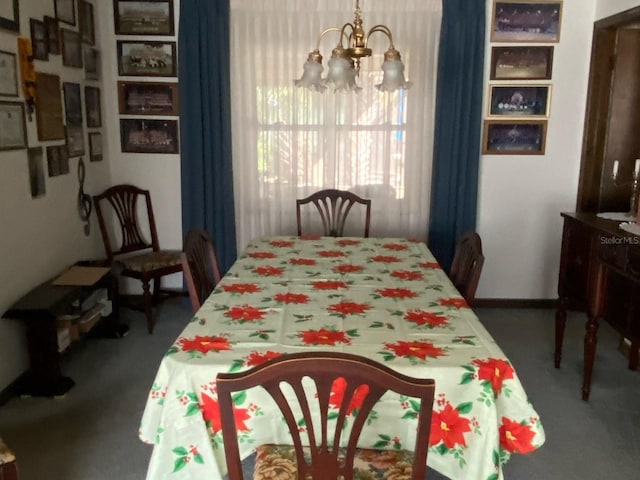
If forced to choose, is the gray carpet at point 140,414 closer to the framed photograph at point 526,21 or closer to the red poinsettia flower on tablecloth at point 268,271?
the red poinsettia flower on tablecloth at point 268,271

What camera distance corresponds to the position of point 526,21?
375 cm

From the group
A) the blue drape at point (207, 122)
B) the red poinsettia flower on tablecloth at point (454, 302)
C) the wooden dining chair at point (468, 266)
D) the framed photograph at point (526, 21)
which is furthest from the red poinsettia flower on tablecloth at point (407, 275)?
the framed photograph at point (526, 21)

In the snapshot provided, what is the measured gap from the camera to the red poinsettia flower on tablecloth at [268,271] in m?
2.44

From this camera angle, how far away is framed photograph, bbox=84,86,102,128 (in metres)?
3.65

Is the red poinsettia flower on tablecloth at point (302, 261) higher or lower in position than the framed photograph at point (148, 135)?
lower

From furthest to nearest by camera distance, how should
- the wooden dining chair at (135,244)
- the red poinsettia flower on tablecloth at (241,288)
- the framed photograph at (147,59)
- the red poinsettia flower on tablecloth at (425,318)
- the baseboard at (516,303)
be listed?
1. the baseboard at (516,303)
2. the framed photograph at (147,59)
3. the wooden dining chair at (135,244)
4. the red poinsettia flower on tablecloth at (241,288)
5. the red poinsettia flower on tablecloth at (425,318)

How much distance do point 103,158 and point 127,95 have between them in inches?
18.7

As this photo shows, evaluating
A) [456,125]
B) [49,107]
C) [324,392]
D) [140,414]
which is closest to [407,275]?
[324,392]

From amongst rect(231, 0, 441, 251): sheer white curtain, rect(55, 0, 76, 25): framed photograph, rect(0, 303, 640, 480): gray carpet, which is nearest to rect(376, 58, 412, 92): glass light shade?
rect(0, 303, 640, 480): gray carpet

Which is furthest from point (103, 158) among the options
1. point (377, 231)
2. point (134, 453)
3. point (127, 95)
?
point (134, 453)

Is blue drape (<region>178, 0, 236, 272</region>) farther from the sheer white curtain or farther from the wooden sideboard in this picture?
the wooden sideboard

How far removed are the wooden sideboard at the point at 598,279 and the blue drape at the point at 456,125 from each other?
34.1 inches

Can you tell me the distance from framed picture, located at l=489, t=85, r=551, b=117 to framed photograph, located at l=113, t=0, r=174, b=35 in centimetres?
228

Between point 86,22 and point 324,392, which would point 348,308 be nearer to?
point 324,392
